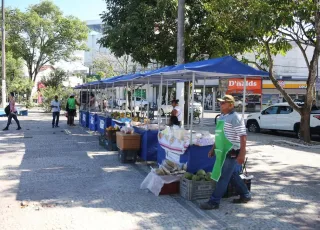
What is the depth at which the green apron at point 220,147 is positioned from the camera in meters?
5.21

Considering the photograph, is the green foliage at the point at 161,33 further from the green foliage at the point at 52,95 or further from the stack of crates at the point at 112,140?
the green foliage at the point at 52,95

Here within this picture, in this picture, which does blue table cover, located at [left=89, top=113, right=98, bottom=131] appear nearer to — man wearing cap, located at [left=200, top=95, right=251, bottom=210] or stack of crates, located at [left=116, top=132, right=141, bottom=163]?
stack of crates, located at [left=116, top=132, right=141, bottom=163]

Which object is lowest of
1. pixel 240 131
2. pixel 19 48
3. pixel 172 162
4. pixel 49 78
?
pixel 172 162

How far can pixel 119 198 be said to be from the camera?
6.09 meters

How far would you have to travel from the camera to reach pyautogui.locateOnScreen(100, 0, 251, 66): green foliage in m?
15.1

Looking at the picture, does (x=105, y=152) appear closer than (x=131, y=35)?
Yes

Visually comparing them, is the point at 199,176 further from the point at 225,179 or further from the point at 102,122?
the point at 102,122

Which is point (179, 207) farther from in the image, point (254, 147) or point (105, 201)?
point (254, 147)

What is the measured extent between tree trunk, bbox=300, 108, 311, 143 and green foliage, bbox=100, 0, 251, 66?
3.52m

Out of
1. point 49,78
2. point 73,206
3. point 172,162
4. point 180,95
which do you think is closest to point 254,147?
point 180,95

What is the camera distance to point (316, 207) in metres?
5.84

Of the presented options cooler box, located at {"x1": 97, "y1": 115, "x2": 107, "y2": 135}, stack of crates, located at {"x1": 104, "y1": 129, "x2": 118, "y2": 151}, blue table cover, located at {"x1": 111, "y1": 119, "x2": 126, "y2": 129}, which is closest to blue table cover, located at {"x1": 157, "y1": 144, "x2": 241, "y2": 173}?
blue table cover, located at {"x1": 111, "y1": 119, "x2": 126, "y2": 129}

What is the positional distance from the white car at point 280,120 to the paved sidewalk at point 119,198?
531cm

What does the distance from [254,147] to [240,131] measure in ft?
24.8
